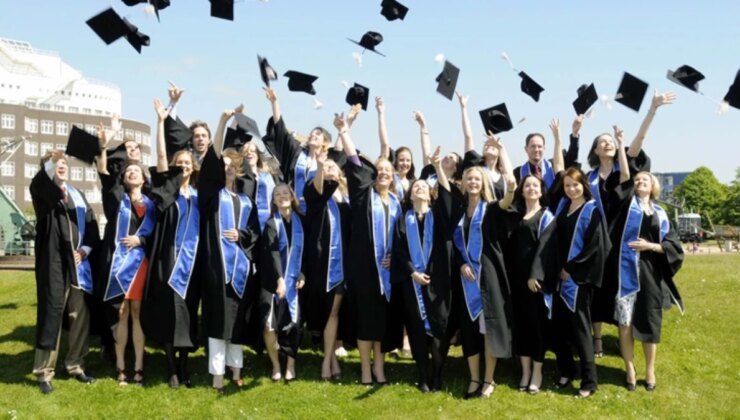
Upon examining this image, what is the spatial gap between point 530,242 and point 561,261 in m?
0.35

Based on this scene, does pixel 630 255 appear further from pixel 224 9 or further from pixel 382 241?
pixel 224 9

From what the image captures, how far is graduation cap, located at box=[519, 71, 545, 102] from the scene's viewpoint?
8.21 metres

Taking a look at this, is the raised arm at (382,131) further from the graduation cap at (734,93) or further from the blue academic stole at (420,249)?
the graduation cap at (734,93)

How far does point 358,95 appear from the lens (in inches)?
311

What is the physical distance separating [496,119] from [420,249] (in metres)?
2.23

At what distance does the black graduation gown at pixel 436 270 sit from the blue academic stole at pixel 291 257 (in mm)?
924

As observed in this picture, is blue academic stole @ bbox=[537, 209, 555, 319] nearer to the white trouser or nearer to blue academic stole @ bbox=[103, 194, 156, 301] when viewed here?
the white trouser

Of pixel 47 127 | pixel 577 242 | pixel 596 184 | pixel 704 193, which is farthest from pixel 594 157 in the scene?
pixel 47 127

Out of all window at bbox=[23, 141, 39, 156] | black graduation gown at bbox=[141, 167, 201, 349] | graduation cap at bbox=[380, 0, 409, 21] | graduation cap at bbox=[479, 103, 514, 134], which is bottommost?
window at bbox=[23, 141, 39, 156]

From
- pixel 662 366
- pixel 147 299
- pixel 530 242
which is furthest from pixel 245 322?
pixel 662 366

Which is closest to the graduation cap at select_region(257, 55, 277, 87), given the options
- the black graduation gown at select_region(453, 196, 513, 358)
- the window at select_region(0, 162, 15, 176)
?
the black graduation gown at select_region(453, 196, 513, 358)

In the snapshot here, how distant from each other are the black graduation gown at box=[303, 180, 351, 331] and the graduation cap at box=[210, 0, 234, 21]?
2379mm

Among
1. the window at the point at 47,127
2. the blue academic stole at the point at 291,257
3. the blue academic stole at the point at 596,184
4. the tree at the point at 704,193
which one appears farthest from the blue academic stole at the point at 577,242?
the window at the point at 47,127

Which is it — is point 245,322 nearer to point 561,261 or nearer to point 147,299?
point 147,299
